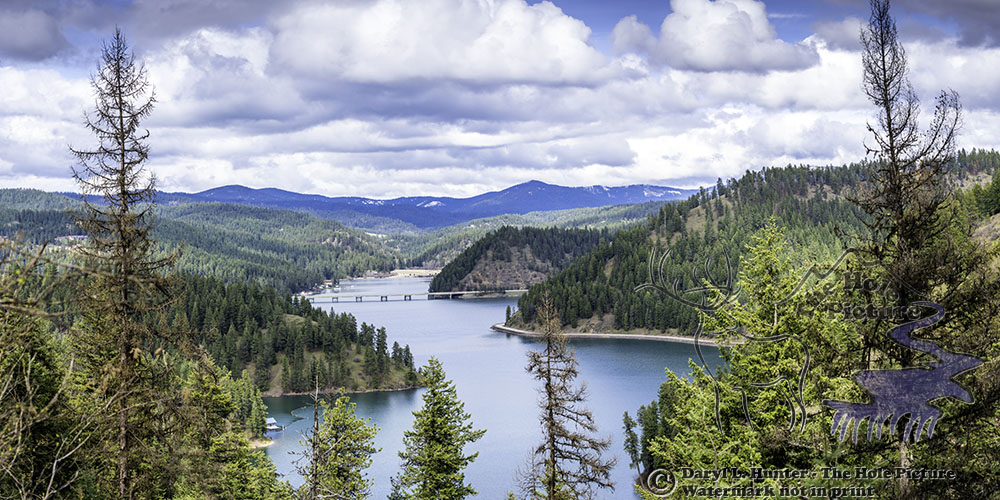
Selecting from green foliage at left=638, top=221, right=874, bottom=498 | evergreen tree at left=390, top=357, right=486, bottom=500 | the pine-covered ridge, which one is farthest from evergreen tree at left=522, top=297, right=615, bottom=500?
the pine-covered ridge

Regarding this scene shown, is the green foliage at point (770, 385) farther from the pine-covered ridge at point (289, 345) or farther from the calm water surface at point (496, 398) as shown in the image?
the pine-covered ridge at point (289, 345)

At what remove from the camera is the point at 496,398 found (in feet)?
309

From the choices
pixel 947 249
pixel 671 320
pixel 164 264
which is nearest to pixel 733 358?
pixel 947 249

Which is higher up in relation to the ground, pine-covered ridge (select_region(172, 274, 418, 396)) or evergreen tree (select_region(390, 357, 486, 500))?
evergreen tree (select_region(390, 357, 486, 500))

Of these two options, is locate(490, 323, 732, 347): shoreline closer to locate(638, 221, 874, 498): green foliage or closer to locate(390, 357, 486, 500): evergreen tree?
locate(390, 357, 486, 500): evergreen tree

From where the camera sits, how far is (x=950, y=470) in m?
12.4

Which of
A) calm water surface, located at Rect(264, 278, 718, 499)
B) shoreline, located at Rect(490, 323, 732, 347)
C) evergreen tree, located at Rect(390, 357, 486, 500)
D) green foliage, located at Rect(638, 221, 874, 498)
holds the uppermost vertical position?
green foliage, located at Rect(638, 221, 874, 498)

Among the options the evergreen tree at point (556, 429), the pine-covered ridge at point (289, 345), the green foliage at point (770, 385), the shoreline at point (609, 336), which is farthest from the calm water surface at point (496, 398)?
the green foliage at point (770, 385)

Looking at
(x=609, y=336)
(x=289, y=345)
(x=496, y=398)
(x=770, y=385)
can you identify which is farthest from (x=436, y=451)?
(x=609, y=336)

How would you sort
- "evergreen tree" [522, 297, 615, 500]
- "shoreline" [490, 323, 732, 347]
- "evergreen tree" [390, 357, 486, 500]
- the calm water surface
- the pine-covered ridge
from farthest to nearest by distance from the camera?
"shoreline" [490, 323, 732, 347], the pine-covered ridge, the calm water surface, "evergreen tree" [390, 357, 486, 500], "evergreen tree" [522, 297, 615, 500]

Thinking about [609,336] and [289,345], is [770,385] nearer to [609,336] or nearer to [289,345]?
[289,345]

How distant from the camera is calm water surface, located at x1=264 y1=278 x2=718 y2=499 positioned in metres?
65.2

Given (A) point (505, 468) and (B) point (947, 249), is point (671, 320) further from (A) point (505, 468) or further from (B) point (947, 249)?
(B) point (947, 249)

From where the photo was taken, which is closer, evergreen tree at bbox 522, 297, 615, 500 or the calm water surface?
evergreen tree at bbox 522, 297, 615, 500
